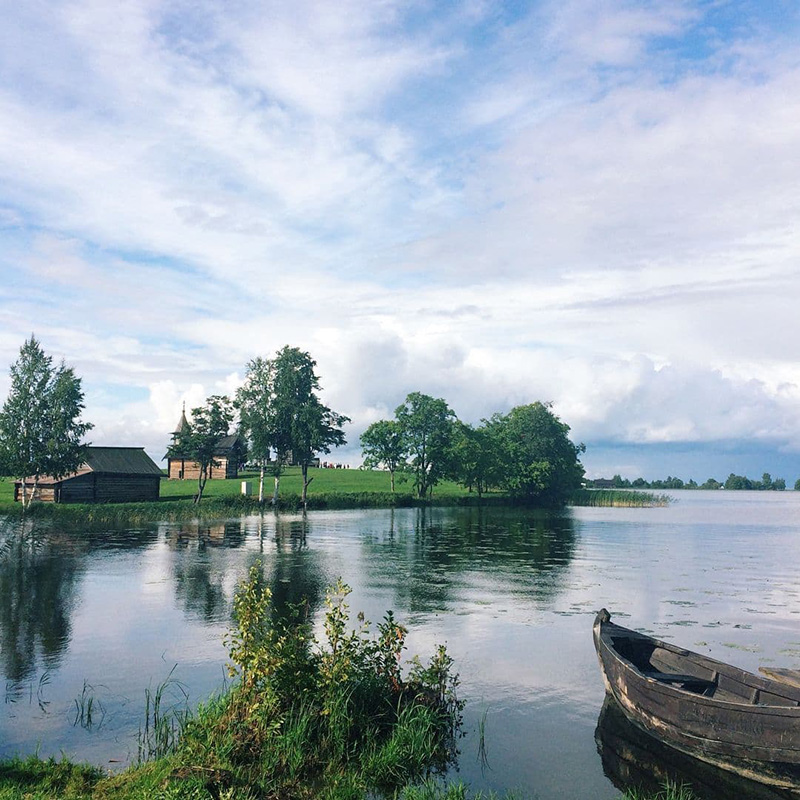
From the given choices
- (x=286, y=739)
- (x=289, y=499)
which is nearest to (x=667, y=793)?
(x=286, y=739)

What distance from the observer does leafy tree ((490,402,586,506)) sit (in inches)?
4274

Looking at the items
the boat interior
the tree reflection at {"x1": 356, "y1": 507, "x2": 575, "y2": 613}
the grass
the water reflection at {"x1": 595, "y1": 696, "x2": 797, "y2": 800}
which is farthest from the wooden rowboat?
the tree reflection at {"x1": 356, "y1": 507, "x2": 575, "y2": 613}

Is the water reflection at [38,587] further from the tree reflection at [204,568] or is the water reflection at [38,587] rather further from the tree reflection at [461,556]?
the tree reflection at [461,556]

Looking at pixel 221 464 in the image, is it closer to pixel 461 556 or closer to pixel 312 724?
pixel 461 556

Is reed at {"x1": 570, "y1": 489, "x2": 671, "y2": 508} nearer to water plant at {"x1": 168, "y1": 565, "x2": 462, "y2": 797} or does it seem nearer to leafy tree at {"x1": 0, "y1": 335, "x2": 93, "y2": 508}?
leafy tree at {"x1": 0, "y1": 335, "x2": 93, "y2": 508}

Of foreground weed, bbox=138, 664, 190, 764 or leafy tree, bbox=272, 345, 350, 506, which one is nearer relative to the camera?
foreground weed, bbox=138, 664, 190, 764

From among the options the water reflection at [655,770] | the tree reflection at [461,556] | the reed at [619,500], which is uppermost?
the reed at [619,500]

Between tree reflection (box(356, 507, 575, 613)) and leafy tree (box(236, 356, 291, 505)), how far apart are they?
1803 centimetres

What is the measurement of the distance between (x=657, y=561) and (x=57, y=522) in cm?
4319

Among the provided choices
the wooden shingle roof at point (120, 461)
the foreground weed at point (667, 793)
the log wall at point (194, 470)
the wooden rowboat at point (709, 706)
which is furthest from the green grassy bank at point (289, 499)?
the foreground weed at point (667, 793)

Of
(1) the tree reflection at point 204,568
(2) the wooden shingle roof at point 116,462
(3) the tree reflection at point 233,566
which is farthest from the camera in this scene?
(2) the wooden shingle roof at point 116,462

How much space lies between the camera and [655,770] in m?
12.5

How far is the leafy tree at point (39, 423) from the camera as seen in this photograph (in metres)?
58.6

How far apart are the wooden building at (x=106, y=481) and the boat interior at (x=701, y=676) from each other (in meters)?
60.7
